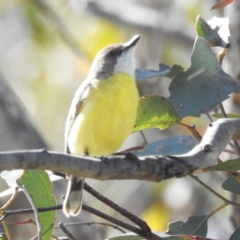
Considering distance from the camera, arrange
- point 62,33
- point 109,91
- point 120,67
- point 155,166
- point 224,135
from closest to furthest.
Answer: point 155,166
point 224,135
point 109,91
point 120,67
point 62,33

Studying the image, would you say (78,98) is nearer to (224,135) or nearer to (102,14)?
(224,135)

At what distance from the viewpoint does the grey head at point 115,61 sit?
2328 mm

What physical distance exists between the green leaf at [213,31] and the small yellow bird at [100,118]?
0.98 feet

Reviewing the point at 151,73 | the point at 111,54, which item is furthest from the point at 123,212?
the point at 111,54

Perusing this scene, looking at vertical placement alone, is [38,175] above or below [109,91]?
below

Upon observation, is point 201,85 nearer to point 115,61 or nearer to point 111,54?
point 115,61

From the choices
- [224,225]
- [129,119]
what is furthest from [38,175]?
[224,225]

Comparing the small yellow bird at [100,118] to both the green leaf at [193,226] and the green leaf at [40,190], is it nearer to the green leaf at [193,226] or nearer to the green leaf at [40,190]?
the green leaf at [40,190]

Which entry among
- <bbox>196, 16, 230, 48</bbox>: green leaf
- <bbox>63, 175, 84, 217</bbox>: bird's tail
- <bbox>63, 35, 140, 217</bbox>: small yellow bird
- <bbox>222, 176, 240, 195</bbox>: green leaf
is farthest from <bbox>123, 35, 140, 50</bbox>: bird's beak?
<bbox>222, 176, 240, 195</bbox>: green leaf

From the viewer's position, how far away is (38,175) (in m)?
1.81

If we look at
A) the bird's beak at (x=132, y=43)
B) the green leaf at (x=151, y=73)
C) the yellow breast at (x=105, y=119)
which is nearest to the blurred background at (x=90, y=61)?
the bird's beak at (x=132, y=43)

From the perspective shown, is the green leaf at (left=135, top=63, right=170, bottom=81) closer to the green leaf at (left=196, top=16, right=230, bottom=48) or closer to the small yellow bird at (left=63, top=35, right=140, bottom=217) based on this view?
the small yellow bird at (left=63, top=35, right=140, bottom=217)

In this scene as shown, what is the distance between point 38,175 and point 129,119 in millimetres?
373

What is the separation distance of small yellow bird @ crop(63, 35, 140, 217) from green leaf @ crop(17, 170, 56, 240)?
0.48ft
